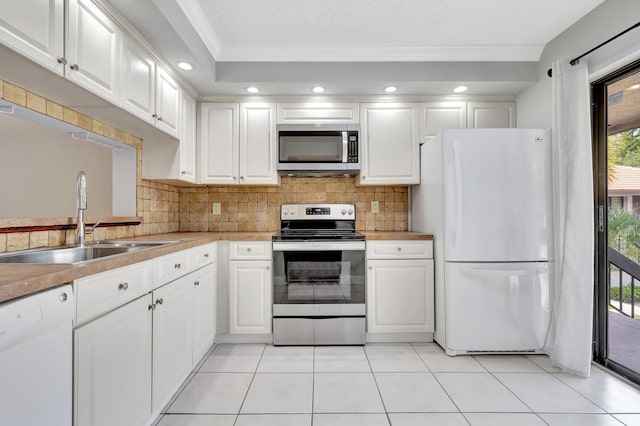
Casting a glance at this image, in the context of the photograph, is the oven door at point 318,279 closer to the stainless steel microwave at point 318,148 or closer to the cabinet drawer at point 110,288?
the stainless steel microwave at point 318,148

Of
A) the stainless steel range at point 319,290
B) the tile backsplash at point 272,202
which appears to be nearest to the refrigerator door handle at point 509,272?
the stainless steel range at point 319,290

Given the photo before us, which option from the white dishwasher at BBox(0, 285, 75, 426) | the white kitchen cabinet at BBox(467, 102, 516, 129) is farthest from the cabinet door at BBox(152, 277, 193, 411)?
the white kitchen cabinet at BBox(467, 102, 516, 129)

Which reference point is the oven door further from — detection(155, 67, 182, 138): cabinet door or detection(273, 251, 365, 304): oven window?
detection(155, 67, 182, 138): cabinet door

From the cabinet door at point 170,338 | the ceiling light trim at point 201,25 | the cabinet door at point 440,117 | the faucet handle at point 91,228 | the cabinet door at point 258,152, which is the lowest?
the cabinet door at point 170,338

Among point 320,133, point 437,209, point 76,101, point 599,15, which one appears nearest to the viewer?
point 76,101

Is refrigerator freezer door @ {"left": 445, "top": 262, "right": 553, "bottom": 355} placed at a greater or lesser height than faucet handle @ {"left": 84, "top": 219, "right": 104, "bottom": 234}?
lesser

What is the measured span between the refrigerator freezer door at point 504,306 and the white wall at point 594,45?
118cm

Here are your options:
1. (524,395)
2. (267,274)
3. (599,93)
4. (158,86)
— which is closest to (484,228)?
(524,395)

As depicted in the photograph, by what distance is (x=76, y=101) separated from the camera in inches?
62.7

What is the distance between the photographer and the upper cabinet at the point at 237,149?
2705 millimetres

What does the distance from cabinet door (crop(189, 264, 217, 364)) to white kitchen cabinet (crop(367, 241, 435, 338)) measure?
3.96 ft

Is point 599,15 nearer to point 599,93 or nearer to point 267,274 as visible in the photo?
point 599,93

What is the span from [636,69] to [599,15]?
415 mm

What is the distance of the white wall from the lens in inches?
69.1
